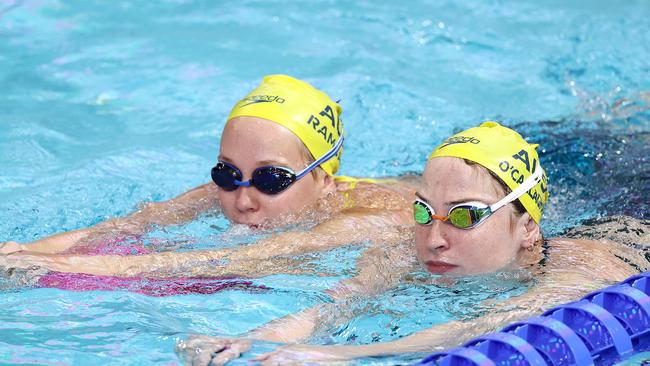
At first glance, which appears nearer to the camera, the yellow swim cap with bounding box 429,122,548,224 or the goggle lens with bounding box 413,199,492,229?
the goggle lens with bounding box 413,199,492,229

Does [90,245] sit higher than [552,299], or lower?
lower

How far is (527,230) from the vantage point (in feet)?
16.6

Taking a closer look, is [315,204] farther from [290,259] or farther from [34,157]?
[34,157]

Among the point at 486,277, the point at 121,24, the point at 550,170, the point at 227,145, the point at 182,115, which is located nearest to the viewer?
the point at 486,277

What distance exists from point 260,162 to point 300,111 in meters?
0.47

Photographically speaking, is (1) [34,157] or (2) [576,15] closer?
(1) [34,157]

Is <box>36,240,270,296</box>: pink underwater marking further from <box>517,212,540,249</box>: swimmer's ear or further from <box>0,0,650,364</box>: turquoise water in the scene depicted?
<box>517,212,540,249</box>: swimmer's ear

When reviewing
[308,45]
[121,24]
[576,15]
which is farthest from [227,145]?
[576,15]

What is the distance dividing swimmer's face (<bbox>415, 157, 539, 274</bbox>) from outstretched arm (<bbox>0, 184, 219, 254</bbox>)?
182 centimetres

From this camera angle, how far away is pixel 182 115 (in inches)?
336

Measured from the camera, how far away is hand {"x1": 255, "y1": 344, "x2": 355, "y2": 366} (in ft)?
12.2

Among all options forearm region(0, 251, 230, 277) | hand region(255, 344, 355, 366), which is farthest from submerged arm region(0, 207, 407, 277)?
hand region(255, 344, 355, 366)

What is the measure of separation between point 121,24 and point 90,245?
5.15 metres

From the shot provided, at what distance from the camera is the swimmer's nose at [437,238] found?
4770 mm
